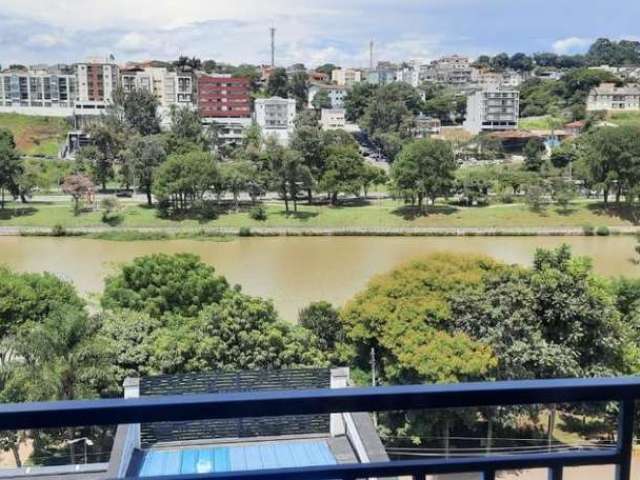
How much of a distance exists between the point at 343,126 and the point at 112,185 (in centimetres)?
1260

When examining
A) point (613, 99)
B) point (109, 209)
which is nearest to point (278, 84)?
point (613, 99)

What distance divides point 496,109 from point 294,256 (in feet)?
59.6

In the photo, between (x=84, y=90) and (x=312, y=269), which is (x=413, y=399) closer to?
(x=312, y=269)

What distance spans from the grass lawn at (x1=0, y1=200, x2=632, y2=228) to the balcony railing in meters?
15.3

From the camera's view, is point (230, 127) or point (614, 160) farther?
point (230, 127)

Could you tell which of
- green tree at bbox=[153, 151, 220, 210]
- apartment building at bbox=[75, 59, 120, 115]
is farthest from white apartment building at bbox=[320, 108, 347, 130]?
green tree at bbox=[153, 151, 220, 210]

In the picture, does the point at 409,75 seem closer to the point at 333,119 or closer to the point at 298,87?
the point at 298,87

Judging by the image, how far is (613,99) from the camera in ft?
101

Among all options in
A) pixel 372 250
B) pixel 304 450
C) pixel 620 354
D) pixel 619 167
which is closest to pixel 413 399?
pixel 304 450

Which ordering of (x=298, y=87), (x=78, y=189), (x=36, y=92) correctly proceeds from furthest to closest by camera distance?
1. (x=298, y=87)
2. (x=36, y=92)
3. (x=78, y=189)

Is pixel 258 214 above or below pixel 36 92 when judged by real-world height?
below

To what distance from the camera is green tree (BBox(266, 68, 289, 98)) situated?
111 feet

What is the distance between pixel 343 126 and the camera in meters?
30.7

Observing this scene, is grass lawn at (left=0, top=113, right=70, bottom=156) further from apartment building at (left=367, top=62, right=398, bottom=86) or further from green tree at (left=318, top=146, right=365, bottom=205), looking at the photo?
apartment building at (left=367, top=62, right=398, bottom=86)
